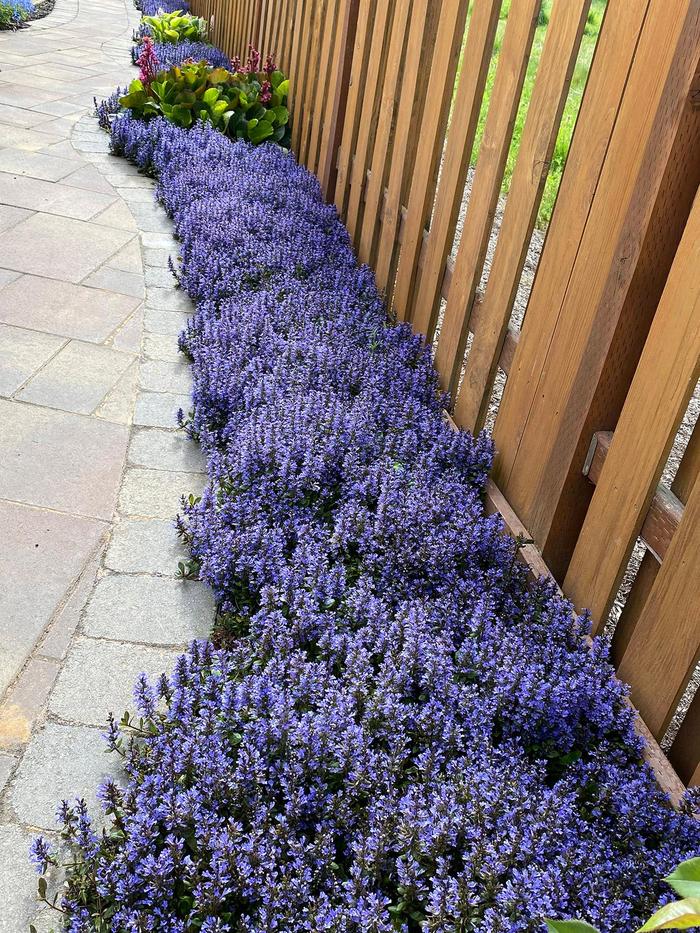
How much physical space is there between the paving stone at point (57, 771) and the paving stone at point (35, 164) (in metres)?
4.77

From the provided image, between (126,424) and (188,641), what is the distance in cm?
125

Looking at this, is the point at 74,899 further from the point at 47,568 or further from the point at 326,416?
the point at 326,416

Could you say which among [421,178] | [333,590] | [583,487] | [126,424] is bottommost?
[126,424]

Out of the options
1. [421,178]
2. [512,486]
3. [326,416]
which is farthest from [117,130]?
[512,486]

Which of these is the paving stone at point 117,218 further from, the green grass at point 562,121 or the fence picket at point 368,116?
the green grass at point 562,121

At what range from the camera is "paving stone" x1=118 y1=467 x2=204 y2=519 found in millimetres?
2939

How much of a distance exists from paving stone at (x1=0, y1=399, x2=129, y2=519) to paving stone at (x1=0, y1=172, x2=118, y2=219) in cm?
247

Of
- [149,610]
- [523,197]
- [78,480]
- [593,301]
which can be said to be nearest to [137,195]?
[78,480]

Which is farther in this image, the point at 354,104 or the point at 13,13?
the point at 13,13

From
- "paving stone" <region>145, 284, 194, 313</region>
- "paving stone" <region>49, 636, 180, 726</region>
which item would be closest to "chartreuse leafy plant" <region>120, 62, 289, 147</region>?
"paving stone" <region>145, 284, 194, 313</region>

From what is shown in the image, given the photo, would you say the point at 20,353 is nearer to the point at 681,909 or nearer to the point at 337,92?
the point at 337,92

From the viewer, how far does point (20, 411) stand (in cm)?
329

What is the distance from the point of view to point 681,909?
74 cm

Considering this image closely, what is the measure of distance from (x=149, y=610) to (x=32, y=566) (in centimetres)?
40
